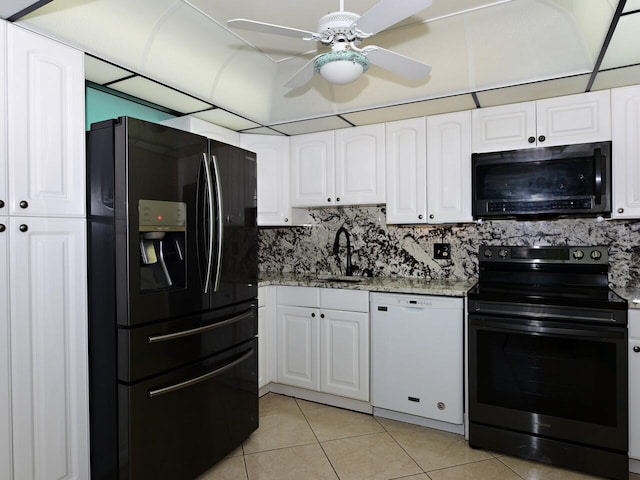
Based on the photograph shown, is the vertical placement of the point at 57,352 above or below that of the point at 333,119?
below

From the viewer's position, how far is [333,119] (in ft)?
9.85

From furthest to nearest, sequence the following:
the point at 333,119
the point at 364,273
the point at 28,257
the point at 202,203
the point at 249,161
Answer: the point at 364,273
the point at 333,119
the point at 249,161
the point at 202,203
the point at 28,257

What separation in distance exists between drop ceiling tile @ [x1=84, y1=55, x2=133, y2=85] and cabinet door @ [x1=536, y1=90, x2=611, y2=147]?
255 cm

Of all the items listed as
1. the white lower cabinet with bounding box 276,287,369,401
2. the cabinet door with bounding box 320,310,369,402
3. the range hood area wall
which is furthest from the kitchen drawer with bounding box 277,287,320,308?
the range hood area wall

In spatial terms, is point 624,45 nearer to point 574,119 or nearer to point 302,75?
point 574,119

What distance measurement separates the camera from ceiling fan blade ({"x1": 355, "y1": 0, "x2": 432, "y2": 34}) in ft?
4.18

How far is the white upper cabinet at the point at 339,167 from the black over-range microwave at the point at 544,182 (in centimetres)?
75

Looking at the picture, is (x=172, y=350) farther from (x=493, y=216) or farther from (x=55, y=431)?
(x=493, y=216)

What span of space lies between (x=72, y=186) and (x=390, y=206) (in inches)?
83.1

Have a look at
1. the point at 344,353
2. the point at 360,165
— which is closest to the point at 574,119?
the point at 360,165

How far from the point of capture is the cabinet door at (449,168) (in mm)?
2791

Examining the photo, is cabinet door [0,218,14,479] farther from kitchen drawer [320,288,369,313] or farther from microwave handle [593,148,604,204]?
microwave handle [593,148,604,204]

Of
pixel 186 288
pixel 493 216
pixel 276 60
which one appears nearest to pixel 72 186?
pixel 186 288

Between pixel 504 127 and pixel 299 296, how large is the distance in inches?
75.5
